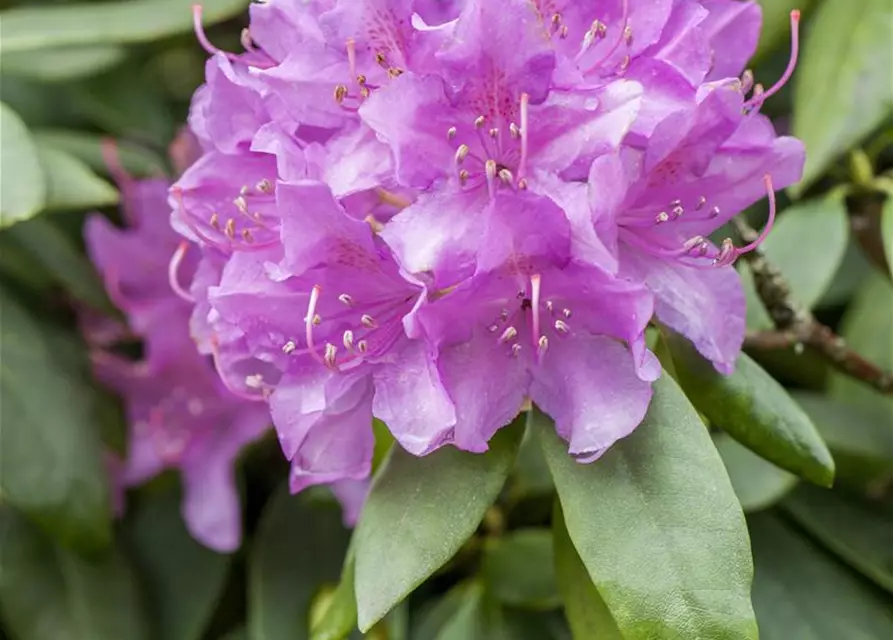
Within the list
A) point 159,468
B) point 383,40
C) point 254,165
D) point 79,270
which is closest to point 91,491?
point 159,468

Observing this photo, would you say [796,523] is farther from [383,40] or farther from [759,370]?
[383,40]

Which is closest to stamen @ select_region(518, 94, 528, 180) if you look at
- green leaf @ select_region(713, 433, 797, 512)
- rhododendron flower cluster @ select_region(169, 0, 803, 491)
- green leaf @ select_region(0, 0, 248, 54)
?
rhododendron flower cluster @ select_region(169, 0, 803, 491)

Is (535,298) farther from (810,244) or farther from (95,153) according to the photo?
(95,153)

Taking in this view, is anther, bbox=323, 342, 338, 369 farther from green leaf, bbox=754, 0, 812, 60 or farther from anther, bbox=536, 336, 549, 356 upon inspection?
green leaf, bbox=754, 0, 812, 60

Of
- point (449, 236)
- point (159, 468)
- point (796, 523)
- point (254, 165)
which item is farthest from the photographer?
point (159, 468)

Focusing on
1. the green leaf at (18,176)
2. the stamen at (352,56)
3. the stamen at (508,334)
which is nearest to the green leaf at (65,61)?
the green leaf at (18,176)

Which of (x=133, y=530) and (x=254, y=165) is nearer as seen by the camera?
(x=254, y=165)

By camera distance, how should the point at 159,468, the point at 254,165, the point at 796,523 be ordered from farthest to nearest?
the point at 159,468 < the point at 796,523 < the point at 254,165

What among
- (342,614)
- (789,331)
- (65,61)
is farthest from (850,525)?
(65,61)
